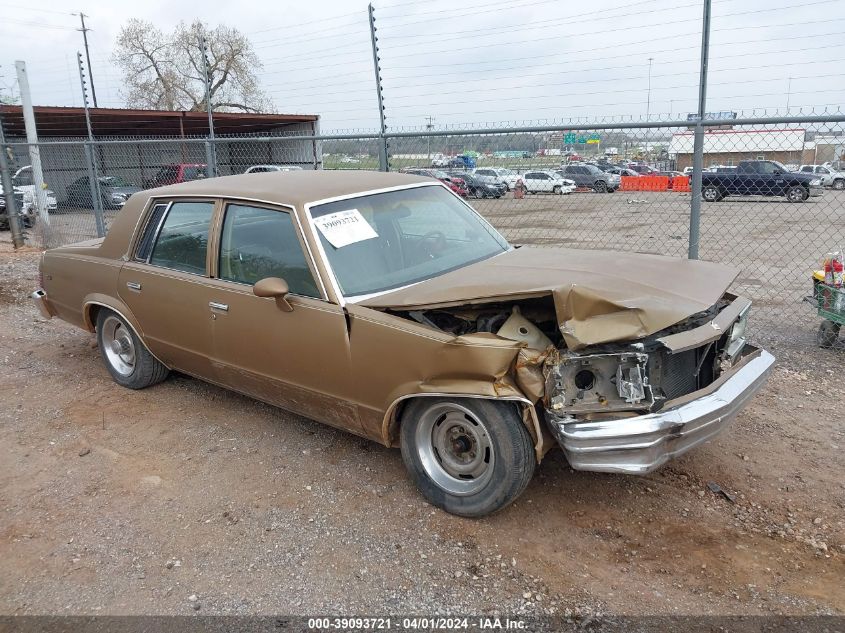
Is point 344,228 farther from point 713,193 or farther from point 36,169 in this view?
point 36,169

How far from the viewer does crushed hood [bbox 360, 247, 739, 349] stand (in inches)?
112

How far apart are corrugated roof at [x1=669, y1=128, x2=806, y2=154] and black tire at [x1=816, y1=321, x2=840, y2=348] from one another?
1733 mm

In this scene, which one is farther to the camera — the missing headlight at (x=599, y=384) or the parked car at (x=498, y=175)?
the parked car at (x=498, y=175)

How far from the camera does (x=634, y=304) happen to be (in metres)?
2.89

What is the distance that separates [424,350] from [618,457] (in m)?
0.99

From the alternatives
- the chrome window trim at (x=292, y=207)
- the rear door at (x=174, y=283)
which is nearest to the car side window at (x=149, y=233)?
the rear door at (x=174, y=283)

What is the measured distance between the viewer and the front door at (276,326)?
136 inches

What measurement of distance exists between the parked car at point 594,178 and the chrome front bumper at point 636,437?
16.2 feet

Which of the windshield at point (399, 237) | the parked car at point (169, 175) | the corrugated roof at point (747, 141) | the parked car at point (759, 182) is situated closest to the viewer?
the windshield at point (399, 237)

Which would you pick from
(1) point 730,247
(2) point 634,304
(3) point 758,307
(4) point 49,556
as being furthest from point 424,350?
(1) point 730,247

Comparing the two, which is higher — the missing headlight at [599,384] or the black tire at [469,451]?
the missing headlight at [599,384]

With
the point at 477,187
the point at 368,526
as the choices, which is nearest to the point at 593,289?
the point at 368,526

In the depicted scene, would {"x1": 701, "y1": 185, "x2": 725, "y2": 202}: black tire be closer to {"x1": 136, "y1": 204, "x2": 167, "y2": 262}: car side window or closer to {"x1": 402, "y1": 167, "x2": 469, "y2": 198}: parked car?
{"x1": 402, "y1": 167, "x2": 469, "y2": 198}: parked car

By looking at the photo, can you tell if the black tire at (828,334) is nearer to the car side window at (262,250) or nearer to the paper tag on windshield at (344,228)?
the paper tag on windshield at (344,228)
